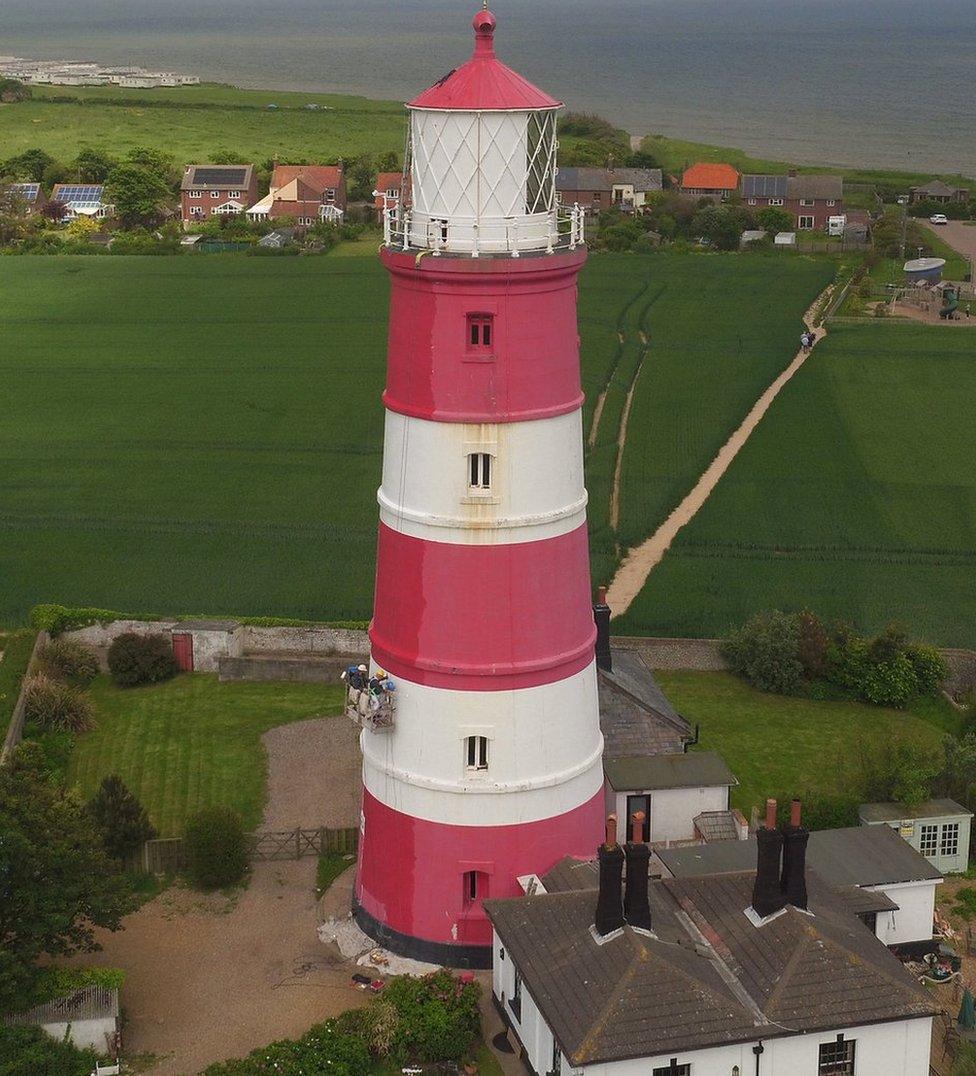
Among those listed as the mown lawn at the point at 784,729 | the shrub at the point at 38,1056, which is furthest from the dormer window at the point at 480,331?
the mown lawn at the point at 784,729

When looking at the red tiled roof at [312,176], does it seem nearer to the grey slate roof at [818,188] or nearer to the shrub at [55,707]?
the grey slate roof at [818,188]

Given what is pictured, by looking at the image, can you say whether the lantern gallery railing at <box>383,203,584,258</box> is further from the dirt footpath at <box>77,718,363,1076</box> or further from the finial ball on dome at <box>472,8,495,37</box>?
the dirt footpath at <box>77,718,363,1076</box>

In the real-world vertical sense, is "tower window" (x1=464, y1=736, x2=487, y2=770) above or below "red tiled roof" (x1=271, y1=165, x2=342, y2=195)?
below

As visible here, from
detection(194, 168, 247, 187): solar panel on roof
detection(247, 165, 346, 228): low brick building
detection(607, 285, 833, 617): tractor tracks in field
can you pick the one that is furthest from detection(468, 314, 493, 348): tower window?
detection(194, 168, 247, 187): solar panel on roof

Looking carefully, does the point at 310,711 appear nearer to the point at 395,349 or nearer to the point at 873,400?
the point at 395,349

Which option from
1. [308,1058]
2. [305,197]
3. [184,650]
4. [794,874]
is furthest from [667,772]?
[305,197]

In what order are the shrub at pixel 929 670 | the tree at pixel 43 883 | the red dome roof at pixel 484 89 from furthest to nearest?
the shrub at pixel 929 670
the tree at pixel 43 883
the red dome roof at pixel 484 89

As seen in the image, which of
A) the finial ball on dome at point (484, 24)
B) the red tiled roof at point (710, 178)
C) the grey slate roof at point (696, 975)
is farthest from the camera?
the red tiled roof at point (710, 178)
